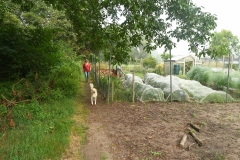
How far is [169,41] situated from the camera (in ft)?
15.5

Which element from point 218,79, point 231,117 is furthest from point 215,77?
point 231,117

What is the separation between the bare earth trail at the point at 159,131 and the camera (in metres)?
3.43

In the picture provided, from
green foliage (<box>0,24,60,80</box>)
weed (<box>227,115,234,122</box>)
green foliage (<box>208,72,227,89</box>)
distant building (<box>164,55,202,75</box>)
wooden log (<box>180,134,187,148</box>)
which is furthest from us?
distant building (<box>164,55,202,75</box>)

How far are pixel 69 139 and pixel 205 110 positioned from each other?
185 inches

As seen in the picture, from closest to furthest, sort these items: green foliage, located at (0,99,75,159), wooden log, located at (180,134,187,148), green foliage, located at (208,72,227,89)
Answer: green foliage, located at (0,99,75,159), wooden log, located at (180,134,187,148), green foliage, located at (208,72,227,89)

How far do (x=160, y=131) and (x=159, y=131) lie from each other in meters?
0.02

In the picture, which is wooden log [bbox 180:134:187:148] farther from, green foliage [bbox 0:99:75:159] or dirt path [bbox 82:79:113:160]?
green foliage [bbox 0:99:75:159]

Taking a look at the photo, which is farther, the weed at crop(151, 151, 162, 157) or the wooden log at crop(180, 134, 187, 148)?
the wooden log at crop(180, 134, 187, 148)

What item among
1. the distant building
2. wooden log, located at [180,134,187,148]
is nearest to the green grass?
wooden log, located at [180,134,187,148]

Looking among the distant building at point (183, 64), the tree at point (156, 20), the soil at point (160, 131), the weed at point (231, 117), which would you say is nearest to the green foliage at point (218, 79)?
the soil at point (160, 131)

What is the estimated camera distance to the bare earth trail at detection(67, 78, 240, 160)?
3.43m

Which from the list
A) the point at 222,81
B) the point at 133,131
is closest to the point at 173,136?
the point at 133,131

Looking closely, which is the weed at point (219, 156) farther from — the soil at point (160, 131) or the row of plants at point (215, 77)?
the row of plants at point (215, 77)

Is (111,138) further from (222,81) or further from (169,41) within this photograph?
(222,81)
